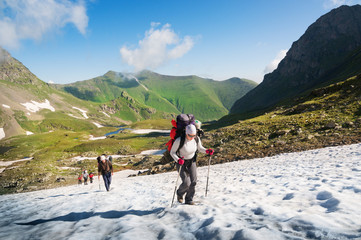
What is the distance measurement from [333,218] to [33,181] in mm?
58104

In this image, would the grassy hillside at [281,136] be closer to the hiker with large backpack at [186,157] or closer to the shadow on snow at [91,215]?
the hiker with large backpack at [186,157]

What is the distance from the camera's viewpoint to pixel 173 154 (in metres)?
7.96

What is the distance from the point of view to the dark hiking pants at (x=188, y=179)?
26.3 ft

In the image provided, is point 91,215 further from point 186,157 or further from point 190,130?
point 190,130

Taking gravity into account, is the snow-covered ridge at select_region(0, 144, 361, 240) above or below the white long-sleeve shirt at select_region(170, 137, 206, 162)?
below

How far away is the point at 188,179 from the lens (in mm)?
8109

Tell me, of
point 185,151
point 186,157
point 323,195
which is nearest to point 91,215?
point 186,157

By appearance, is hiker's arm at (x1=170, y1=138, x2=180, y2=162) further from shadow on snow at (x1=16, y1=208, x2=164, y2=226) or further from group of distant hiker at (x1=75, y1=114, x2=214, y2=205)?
shadow on snow at (x1=16, y1=208, x2=164, y2=226)

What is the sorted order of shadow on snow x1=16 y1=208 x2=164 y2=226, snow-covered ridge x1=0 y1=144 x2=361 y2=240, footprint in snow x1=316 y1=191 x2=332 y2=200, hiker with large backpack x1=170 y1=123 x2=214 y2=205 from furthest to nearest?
1. hiker with large backpack x1=170 y1=123 x2=214 y2=205
2. shadow on snow x1=16 y1=208 x2=164 y2=226
3. footprint in snow x1=316 y1=191 x2=332 y2=200
4. snow-covered ridge x1=0 y1=144 x2=361 y2=240

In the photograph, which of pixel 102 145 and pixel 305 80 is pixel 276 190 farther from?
pixel 305 80

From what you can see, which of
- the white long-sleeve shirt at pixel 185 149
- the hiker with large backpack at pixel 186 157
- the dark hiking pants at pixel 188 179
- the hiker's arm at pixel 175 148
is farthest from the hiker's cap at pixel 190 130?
the dark hiking pants at pixel 188 179

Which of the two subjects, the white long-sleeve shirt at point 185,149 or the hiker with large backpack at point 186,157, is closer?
the hiker with large backpack at point 186,157

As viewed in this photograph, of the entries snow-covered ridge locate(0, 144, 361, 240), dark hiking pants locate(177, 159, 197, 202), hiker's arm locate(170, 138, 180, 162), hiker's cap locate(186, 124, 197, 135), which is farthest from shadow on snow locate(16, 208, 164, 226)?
hiker's cap locate(186, 124, 197, 135)

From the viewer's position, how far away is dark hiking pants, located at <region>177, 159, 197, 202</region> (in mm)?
8016
